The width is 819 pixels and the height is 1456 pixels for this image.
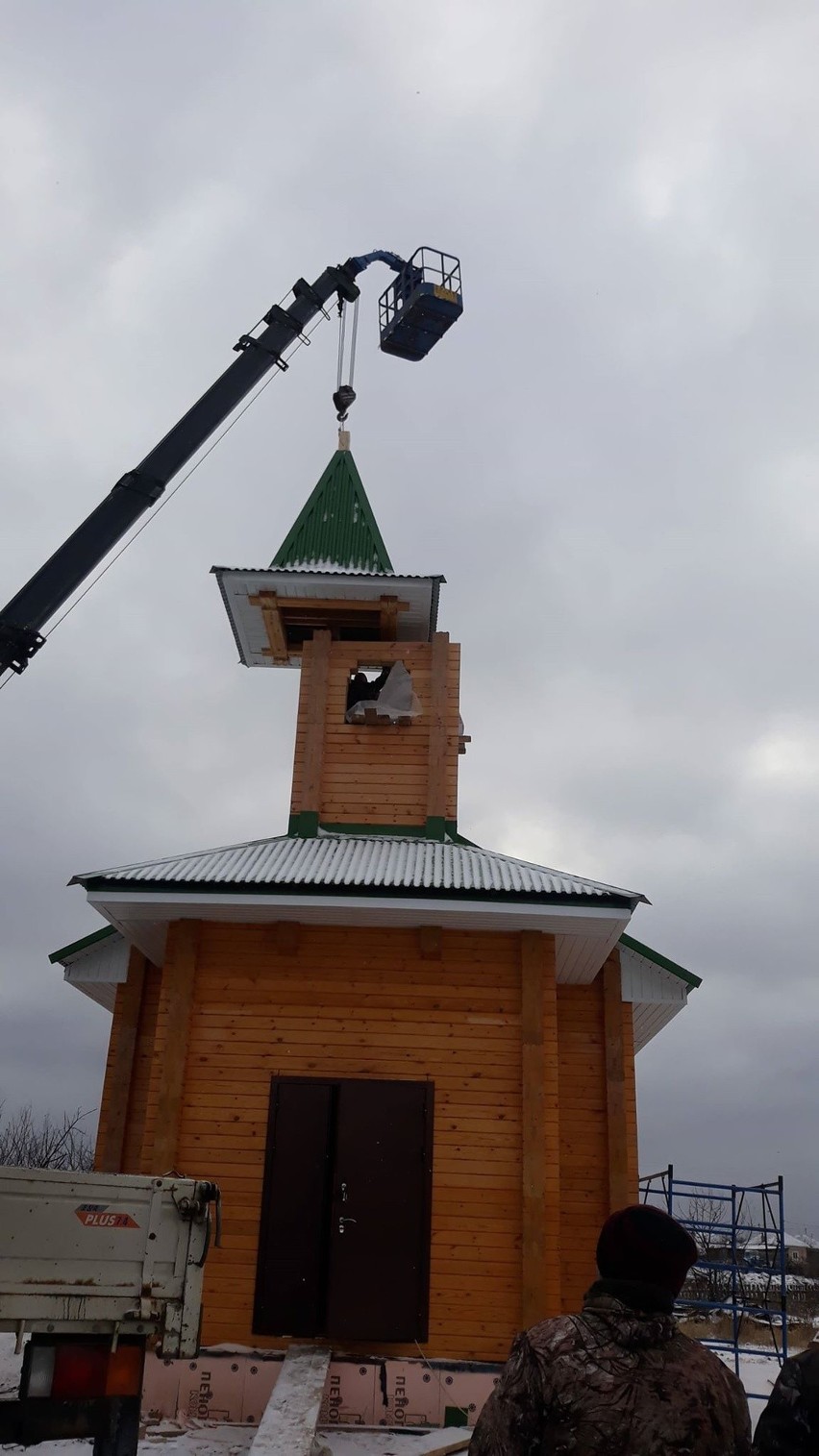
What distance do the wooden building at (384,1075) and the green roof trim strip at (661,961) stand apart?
4cm

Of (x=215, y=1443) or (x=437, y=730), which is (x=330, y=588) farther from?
(x=215, y=1443)

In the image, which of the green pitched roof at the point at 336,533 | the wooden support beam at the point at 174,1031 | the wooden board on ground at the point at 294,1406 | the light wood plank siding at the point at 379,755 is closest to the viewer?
the wooden board on ground at the point at 294,1406

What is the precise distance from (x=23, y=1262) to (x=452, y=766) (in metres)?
7.71

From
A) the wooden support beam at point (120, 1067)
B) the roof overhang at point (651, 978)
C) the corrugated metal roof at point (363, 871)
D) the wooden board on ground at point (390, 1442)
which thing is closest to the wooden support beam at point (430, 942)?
the corrugated metal roof at point (363, 871)

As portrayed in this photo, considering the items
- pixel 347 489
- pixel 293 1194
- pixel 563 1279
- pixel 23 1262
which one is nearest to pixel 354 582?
pixel 347 489

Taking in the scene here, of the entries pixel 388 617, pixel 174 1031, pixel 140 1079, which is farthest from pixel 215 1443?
pixel 388 617

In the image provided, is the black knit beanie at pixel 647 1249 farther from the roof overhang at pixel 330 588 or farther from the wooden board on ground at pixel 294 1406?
the roof overhang at pixel 330 588

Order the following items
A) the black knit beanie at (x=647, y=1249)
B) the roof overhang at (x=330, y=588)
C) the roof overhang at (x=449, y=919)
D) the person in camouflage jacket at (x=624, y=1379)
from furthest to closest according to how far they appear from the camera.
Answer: the roof overhang at (x=330, y=588), the roof overhang at (x=449, y=919), the black knit beanie at (x=647, y=1249), the person in camouflage jacket at (x=624, y=1379)

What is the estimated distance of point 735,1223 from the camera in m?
12.2

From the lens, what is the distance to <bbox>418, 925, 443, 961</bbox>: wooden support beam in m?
10.2

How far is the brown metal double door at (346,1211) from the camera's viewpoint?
9148mm

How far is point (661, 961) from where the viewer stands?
38.2 ft

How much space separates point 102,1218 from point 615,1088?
6750 millimetres

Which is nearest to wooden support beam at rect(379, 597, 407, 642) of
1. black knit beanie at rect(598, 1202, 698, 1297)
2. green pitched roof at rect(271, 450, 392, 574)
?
green pitched roof at rect(271, 450, 392, 574)
